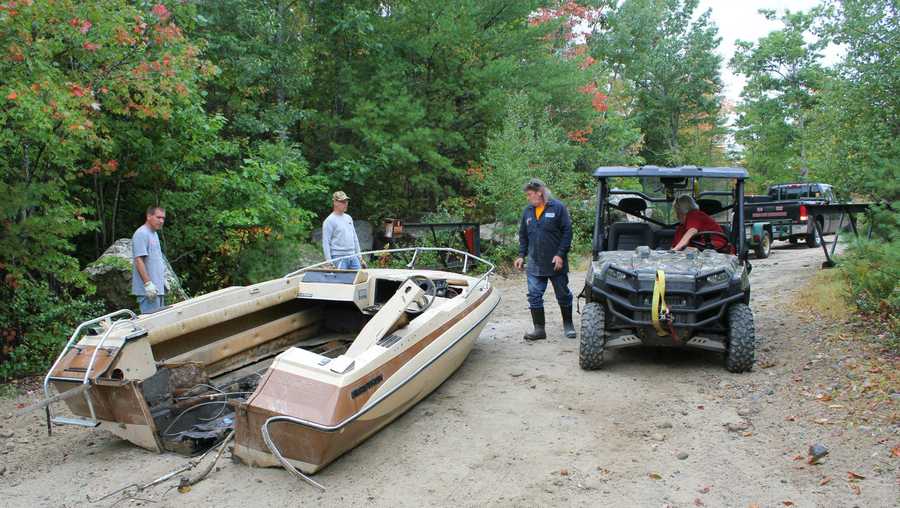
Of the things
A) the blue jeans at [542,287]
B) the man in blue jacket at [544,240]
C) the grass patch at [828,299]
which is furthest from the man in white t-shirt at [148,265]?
the grass patch at [828,299]

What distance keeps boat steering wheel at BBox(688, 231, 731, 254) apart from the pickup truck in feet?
23.8

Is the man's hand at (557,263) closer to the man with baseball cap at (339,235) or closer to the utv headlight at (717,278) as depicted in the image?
the utv headlight at (717,278)

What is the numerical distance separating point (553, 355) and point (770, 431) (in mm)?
2383

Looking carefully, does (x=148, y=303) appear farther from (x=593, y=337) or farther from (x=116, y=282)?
(x=593, y=337)

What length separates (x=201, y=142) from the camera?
9.54m

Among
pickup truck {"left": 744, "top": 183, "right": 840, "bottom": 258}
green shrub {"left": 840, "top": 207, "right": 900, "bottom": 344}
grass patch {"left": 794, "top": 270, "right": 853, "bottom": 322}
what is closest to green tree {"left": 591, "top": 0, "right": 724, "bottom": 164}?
pickup truck {"left": 744, "top": 183, "right": 840, "bottom": 258}

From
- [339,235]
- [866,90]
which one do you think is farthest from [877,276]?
[339,235]

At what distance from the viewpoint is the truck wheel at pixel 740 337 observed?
18.8 feet

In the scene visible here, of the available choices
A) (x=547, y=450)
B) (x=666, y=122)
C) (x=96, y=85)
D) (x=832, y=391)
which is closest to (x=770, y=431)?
(x=832, y=391)

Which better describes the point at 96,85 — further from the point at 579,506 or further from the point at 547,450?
the point at 579,506

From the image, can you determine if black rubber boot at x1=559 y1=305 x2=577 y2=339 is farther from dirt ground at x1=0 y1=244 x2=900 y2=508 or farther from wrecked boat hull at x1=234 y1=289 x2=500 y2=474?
wrecked boat hull at x1=234 y1=289 x2=500 y2=474

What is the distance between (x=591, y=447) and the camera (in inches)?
178

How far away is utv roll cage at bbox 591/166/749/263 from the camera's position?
6582 millimetres

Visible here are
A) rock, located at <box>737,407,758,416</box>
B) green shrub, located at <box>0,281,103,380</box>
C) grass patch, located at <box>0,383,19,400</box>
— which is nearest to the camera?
rock, located at <box>737,407,758,416</box>
